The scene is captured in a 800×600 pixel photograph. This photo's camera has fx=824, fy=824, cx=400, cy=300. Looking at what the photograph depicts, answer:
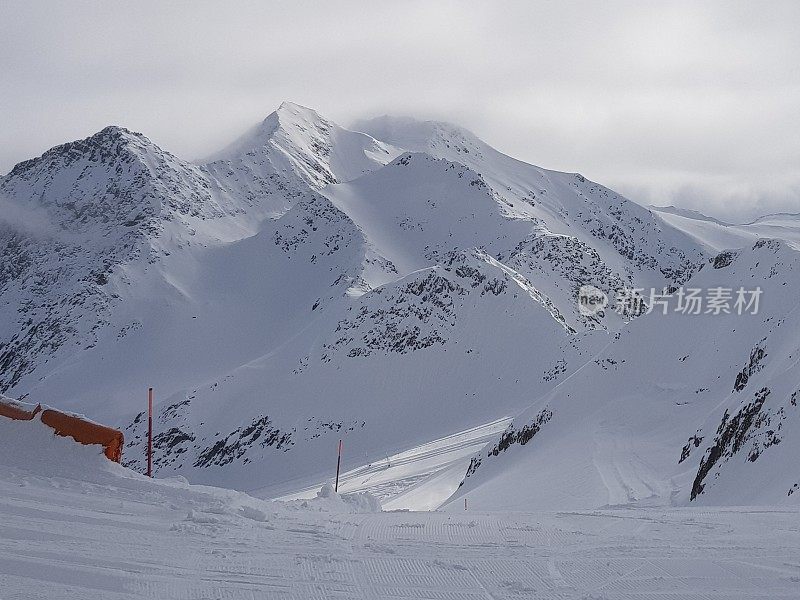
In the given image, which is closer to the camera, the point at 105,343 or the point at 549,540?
the point at 549,540

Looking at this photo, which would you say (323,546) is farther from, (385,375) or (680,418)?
(385,375)

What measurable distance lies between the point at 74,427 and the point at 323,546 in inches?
184

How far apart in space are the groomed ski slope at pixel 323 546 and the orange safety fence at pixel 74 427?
0.15m

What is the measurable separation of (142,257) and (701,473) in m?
102

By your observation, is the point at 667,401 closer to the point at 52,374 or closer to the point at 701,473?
the point at 701,473

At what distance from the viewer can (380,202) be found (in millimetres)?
116562

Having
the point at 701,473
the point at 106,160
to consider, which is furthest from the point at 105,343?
the point at 701,473

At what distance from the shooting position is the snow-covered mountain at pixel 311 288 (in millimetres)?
60375

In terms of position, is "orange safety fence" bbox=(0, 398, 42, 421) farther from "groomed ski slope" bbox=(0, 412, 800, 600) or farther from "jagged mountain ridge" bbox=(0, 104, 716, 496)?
"jagged mountain ridge" bbox=(0, 104, 716, 496)

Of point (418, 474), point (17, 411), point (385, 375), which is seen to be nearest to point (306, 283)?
point (385, 375)

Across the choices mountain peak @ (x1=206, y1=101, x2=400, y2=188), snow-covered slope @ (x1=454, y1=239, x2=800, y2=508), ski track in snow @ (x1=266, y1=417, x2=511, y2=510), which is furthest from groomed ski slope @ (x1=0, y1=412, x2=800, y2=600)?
mountain peak @ (x1=206, y1=101, x2=400, y2=188)

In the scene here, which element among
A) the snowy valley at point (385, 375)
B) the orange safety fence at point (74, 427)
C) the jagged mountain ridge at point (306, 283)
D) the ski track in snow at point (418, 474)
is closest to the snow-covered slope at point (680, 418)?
the snowy valley at point (385, 375)

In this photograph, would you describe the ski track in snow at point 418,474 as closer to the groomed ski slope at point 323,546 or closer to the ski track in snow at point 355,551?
the groomed ski slope at point 323,546

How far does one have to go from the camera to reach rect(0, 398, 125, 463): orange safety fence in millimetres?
11324
